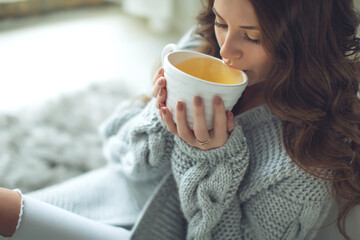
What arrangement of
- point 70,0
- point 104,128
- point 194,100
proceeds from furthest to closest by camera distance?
point 70,0 < point 104,128 < point 194,100

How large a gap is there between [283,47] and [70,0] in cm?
217

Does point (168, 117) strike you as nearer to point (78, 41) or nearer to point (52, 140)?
point (52, 140)

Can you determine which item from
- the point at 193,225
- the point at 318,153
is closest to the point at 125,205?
the point at 193,225

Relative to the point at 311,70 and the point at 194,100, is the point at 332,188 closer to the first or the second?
the point at 311,70

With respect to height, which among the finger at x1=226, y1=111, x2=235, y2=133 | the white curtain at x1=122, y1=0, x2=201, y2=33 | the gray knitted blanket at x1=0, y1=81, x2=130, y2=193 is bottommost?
the gray knitted blanket at x1=0, y1=81, x2=130, y2=193

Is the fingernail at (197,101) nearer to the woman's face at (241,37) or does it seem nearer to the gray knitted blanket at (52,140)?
the woman's face at (241,37)

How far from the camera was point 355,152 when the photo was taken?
0.73 m

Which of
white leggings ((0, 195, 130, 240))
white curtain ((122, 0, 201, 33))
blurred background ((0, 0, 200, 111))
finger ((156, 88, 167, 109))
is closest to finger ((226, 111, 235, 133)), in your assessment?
finger ((156, 88, 167, 109))

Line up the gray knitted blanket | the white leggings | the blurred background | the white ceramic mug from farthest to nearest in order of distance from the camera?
the blurred background
the gray knitted blanket
the white leggings
the white ceramic mug

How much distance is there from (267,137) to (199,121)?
219mm

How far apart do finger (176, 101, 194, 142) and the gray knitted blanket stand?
73 centimetres

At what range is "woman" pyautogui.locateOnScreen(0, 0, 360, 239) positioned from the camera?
2.15ft

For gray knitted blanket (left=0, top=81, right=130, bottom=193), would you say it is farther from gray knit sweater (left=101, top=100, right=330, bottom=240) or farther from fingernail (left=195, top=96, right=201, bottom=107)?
fingernail (left=195, top=96, right=201, bottom=107)

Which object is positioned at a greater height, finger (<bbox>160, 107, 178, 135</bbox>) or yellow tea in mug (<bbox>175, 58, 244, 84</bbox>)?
yellow tea in mug (<bbox>175, 58, 244, 84</bbox>)
